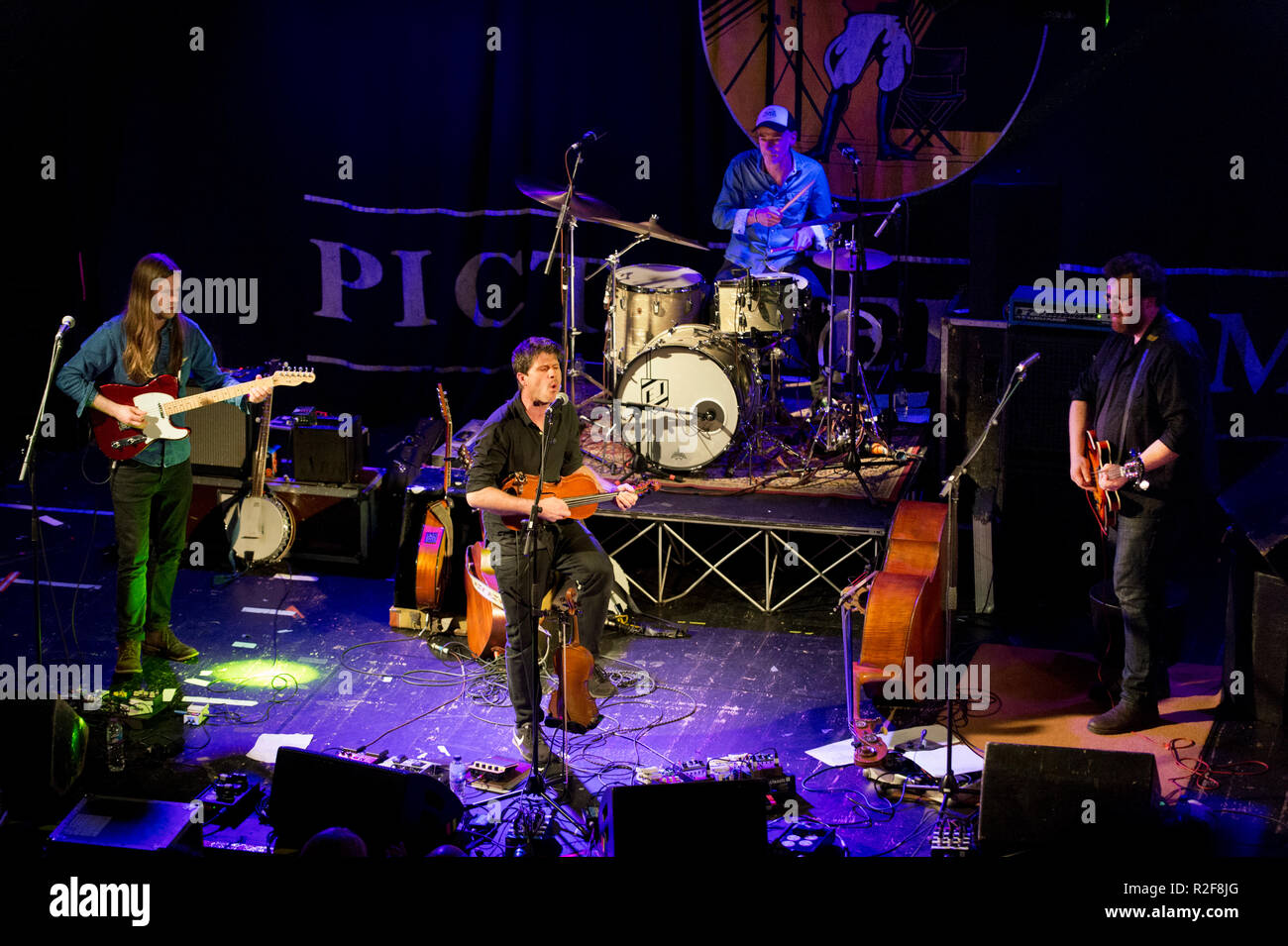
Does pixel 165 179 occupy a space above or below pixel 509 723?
above

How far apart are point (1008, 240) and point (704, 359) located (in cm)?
208

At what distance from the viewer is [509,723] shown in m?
6.93

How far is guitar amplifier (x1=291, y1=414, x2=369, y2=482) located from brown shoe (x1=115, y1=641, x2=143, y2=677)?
1980 mm

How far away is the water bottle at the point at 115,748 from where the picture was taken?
6.44m

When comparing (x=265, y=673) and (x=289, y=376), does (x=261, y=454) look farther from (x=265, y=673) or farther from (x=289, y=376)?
(x=265, y=673)

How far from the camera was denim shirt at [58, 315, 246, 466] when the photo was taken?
6.92 meters

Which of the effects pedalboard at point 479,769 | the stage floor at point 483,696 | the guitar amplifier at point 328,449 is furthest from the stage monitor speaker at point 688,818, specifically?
the guitar amplifier at point 328,449

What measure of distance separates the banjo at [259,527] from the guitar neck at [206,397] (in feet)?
4.96

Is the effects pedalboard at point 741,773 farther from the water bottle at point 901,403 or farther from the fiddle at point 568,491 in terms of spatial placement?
the water bottle at point 901,403

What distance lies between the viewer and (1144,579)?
645 centimetres
